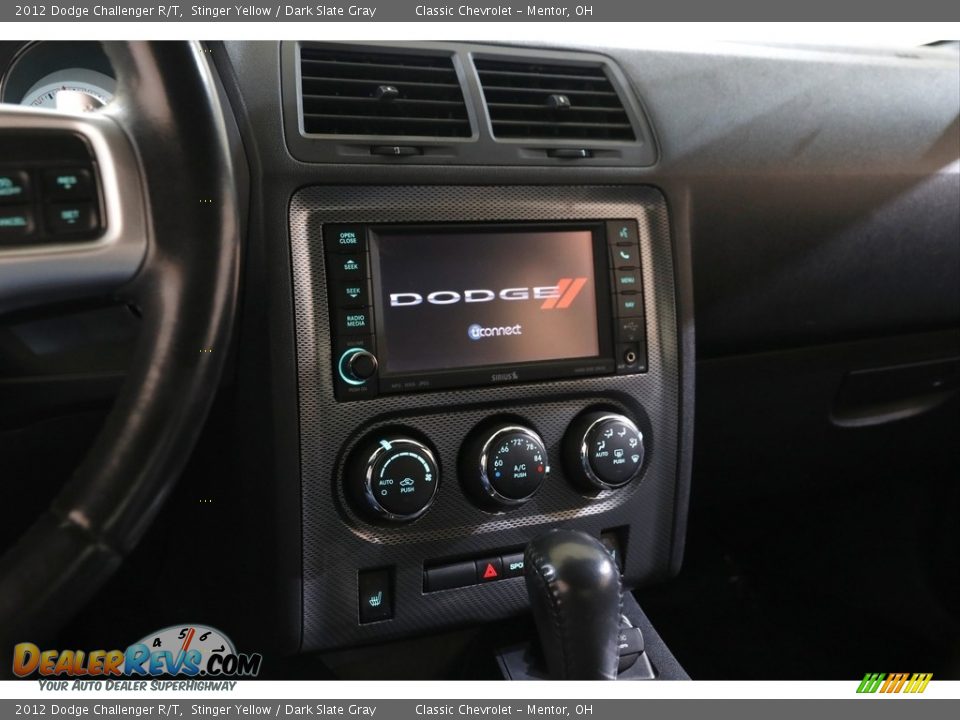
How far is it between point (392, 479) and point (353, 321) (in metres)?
0.17

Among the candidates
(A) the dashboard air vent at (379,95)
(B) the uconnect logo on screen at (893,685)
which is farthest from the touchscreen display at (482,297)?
(B) the uconnect logo on screen at (893,685)

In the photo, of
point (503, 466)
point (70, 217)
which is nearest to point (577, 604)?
point (503, 466)

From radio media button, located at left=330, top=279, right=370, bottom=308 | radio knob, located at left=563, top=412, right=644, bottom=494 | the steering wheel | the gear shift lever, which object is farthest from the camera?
radio knob, located at left=563, top=412, right=644, bottom=494

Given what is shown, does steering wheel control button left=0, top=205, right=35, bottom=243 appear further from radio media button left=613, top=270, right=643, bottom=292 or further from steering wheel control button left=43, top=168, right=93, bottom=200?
radio media button left=613, top=270, right=643, bottom=292

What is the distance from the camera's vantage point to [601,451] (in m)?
1.02

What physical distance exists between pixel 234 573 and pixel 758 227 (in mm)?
797

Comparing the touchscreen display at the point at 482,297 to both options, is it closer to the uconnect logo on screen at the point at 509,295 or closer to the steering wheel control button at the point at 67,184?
the uconnect logo on screen at the point at 509,295

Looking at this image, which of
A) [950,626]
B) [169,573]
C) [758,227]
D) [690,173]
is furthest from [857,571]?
[169,573]

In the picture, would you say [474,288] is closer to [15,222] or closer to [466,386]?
[466,386]

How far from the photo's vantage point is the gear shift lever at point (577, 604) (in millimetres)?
813

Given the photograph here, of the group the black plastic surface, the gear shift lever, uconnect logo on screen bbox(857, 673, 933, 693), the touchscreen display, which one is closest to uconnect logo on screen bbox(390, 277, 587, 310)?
the touchscreen display

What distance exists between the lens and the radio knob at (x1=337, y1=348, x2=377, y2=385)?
923mm

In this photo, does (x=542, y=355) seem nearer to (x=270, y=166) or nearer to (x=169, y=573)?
(x=270, y=166)

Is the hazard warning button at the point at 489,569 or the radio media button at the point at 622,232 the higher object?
the radio media button at the point at 622,232
